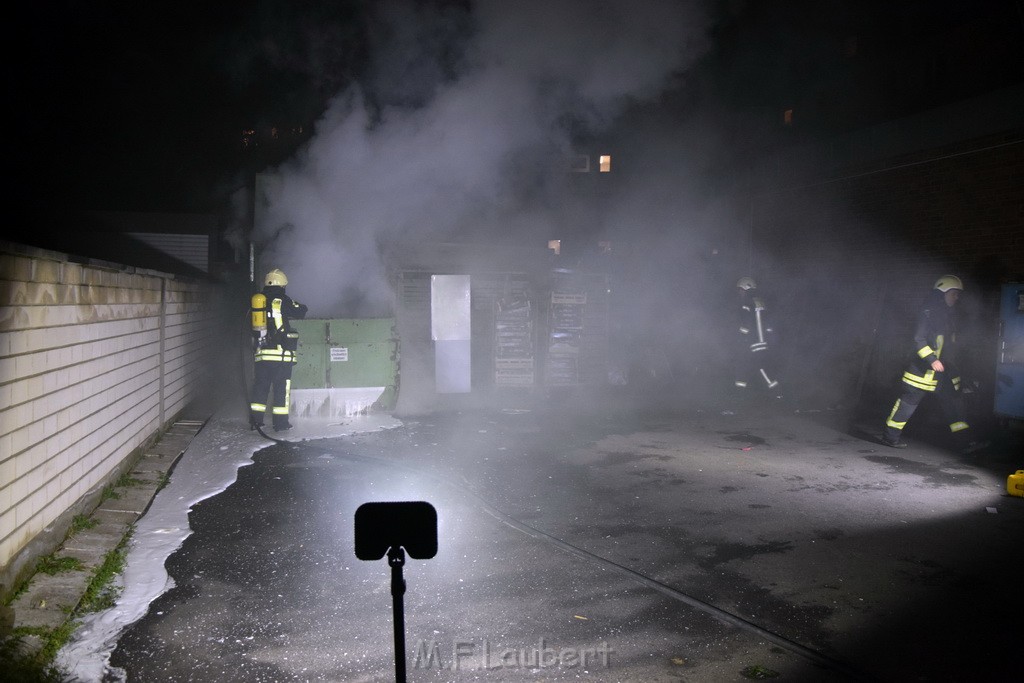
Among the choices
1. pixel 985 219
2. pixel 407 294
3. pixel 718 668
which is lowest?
pixel 718 668

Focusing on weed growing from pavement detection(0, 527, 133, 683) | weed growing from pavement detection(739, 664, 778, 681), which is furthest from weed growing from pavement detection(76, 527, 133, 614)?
weed growing from pavement detection(739, 664, 778, 681)

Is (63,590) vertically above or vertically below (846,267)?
below

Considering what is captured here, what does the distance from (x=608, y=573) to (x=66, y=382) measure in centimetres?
370

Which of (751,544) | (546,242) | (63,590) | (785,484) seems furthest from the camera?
(546,242)

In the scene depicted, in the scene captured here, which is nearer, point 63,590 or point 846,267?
point 63,590

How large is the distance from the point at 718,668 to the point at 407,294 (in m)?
8.25

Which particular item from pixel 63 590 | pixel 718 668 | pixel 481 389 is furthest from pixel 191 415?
pixel 718 668

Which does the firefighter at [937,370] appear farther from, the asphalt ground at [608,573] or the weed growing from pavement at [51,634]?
the weed growing from pavement at [51,634]

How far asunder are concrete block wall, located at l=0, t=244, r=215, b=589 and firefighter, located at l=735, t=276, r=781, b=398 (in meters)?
9.03

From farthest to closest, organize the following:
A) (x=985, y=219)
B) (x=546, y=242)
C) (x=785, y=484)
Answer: (x=546, y=242)
(x=985, y=219)
(x=785, y=484)

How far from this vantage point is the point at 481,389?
36.2ft

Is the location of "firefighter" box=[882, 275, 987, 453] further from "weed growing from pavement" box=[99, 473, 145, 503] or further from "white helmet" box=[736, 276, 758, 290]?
"weed growing from pavement" box=[99, 473, 145, 503]

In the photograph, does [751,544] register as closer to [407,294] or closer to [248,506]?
[248,506]

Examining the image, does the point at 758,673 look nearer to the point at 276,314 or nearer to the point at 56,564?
the point at 56,564
